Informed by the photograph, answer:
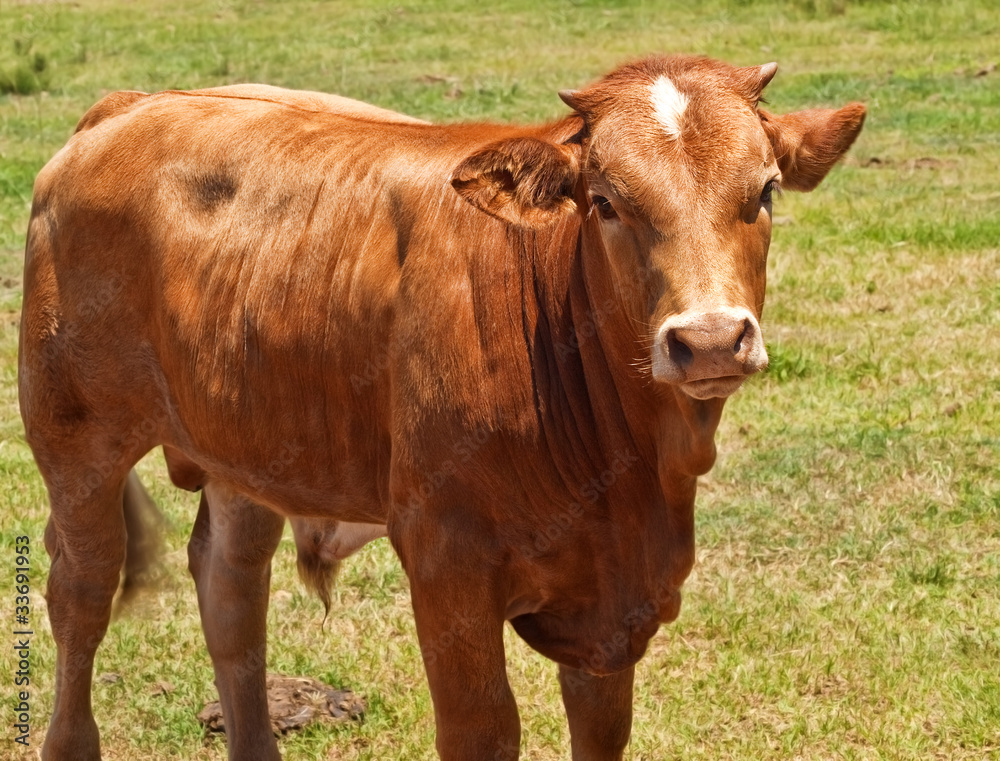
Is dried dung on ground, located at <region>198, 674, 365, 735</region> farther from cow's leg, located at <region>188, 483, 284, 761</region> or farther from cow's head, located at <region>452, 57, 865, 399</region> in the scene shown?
cow's head, located at <region>452, 57, 865, 399</region>

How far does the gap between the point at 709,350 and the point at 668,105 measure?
2.40 feet

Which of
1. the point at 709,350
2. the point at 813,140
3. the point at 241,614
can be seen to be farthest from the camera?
the point at 241,614

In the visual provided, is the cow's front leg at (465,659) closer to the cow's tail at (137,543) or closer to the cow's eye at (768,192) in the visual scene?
the cow's eye at (768,192)

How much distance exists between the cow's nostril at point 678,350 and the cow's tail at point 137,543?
282 centimetres

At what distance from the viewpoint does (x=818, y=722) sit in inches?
203

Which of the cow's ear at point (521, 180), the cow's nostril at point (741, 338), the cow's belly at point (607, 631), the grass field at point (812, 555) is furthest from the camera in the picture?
the grass field at point (812, 555)

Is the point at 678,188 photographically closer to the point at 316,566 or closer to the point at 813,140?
the point at 813,140

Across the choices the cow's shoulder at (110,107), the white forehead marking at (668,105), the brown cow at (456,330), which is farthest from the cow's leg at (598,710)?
the cow's shoulder at (110,107)

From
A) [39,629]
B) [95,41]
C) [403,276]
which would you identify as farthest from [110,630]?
[95,41]

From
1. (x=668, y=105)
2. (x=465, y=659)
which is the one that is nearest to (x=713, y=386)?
(x=668, y=105)

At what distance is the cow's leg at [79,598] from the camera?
4.93 m

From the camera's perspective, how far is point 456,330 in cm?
386

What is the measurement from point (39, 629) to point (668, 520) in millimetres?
3213

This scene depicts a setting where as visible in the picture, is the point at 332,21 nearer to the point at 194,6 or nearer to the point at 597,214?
the point at 194,6
